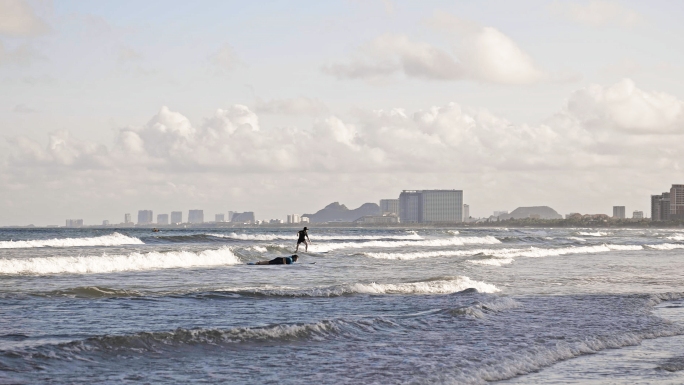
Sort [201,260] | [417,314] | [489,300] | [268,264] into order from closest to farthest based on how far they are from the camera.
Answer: [417,314] → [489,300] → [268,264] → [201,260]

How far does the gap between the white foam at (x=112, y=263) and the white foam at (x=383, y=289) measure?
520 inches

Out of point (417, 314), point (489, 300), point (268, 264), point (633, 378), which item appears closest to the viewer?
point (633, 378)

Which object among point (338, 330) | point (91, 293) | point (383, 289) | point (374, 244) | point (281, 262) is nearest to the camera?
point (338, 330)

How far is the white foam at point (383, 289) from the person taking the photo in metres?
24.6

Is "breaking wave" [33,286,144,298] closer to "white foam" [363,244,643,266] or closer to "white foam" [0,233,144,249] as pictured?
"white foam" [363,244,643,266]

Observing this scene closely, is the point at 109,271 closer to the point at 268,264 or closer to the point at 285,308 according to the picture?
the point at 268,264

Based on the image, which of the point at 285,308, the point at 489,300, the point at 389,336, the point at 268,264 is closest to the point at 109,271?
the point at 268,264

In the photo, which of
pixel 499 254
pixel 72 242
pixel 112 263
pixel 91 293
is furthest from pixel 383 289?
pixel 72 242

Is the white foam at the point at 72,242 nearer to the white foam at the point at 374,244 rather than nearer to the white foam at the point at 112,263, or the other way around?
the white foam at the point at 374,244

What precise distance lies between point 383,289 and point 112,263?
57.2 ft

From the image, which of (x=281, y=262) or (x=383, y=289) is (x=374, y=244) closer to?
(x=281, y=262)

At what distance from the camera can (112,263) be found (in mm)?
38250

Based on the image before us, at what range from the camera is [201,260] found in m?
44.8

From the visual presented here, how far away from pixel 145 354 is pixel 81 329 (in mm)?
3036
